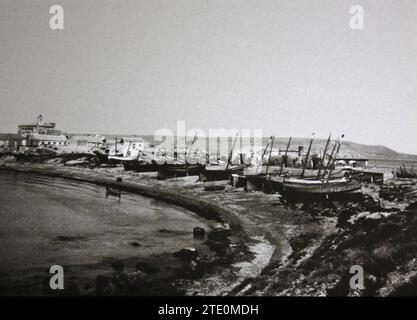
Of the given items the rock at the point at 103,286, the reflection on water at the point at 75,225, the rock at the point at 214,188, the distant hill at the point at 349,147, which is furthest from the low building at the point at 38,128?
the rock at the point at 214,188

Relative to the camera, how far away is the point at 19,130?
7.02 metres

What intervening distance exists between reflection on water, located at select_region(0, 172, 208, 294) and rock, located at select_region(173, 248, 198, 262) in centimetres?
15

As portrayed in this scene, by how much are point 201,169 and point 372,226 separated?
356 centimetres

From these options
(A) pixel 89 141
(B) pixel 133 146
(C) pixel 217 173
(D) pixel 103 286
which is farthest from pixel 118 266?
(C) pixel 217 173

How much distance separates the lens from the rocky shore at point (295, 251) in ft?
19.1

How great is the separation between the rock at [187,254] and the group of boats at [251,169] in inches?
74.6

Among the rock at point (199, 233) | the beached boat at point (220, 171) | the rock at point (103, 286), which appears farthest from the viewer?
the beached boat at point (220, 171)

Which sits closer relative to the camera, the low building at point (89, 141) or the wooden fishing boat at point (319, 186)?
the wooden fishing boat at point (319, 186)

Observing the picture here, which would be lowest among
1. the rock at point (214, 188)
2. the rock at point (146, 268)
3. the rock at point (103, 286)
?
the rock at point (103, 286)

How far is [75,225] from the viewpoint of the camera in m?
6.59

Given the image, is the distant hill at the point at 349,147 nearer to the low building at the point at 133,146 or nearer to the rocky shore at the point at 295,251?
the low building at the point at 133,146

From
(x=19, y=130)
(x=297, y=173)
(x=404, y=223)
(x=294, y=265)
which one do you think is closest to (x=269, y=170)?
(x=297, y=173)

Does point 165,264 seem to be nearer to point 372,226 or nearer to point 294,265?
point 294,265

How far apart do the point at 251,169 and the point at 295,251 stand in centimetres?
193
